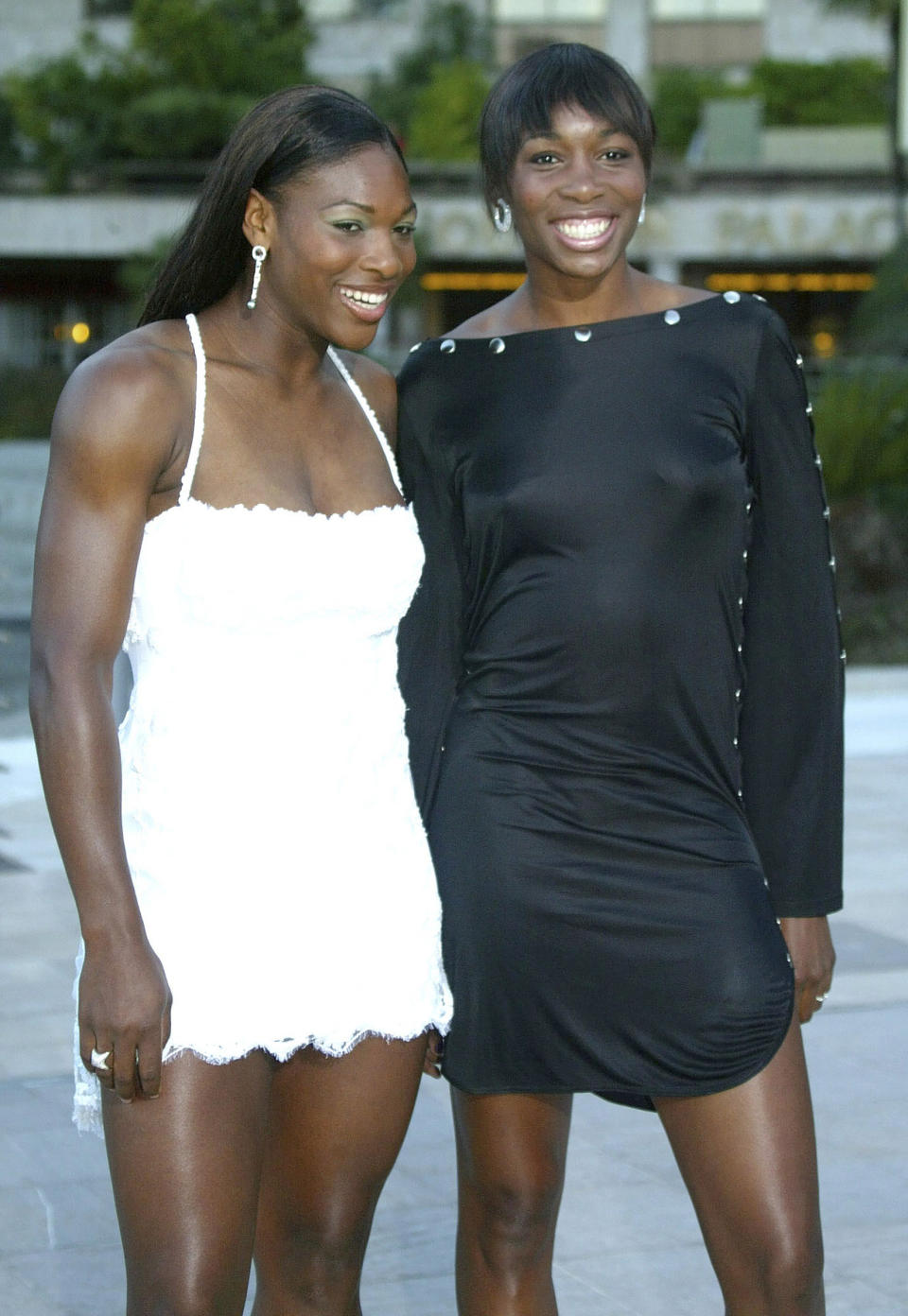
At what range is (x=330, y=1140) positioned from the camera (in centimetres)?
267

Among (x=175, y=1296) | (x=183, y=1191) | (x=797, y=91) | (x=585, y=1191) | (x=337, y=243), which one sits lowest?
(x=585, y=1191)

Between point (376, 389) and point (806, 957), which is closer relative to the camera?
point (806, 957)

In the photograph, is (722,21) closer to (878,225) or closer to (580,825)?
(878,225)

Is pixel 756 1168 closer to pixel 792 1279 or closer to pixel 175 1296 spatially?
pixel 792 1279

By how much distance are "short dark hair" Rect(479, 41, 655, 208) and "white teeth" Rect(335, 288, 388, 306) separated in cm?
38

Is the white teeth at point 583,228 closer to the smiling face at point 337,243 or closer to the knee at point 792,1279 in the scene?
the smiling face at point 337,243

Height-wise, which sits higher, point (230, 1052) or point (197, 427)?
point (197, 427)

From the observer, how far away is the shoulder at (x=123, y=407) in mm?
2404

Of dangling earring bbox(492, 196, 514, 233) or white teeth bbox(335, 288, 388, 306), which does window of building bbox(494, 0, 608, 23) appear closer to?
dangling earring bbox(492, 196, 514, 233)

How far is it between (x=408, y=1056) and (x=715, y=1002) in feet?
1.42

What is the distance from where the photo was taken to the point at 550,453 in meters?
2.78

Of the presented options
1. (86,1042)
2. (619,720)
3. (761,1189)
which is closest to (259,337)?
(619,720)

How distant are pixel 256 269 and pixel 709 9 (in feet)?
196

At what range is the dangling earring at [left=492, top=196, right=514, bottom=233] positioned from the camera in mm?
3002
